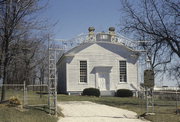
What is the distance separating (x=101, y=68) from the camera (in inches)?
1079

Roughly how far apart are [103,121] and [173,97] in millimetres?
14971

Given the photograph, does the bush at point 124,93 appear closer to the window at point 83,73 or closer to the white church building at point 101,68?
the white church building at point 101,68

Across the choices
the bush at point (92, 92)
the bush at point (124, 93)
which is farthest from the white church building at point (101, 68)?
the bush at point (92, 92)

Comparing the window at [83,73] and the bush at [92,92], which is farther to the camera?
the window at [83,73]

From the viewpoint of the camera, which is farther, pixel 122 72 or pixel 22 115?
pixel 122 72

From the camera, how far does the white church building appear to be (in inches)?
1061

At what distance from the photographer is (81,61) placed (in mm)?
27328

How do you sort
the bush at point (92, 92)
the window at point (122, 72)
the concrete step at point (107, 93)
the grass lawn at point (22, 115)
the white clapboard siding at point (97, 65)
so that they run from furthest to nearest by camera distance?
the window at point (122, 72)
the concrete step at point (107, 93)
the white clapboard siding at point (97, 65)
the bush at point (92, 92)
the grass lawn at point (22, 115)

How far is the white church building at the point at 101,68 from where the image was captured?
27.0 metres

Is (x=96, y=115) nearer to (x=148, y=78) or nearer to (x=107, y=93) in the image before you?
(x=148, y=78)

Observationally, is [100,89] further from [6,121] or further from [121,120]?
[6,121]

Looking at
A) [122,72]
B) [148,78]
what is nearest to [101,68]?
[122,72]

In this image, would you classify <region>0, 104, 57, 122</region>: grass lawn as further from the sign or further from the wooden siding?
the wooden siding

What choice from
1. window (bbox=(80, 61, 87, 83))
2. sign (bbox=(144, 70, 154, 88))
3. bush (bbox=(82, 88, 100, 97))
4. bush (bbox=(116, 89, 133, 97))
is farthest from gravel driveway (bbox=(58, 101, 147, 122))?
window (bbox=(80, 61, 87, 83))
